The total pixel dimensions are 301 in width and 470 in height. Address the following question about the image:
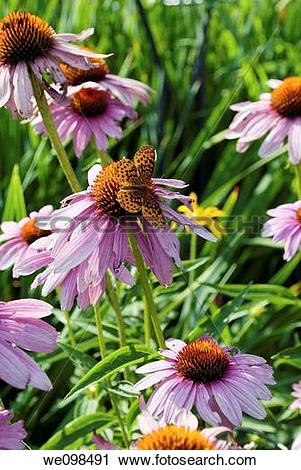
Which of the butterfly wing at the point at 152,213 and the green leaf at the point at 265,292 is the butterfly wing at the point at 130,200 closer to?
the butterfly wing at the point at 152,213

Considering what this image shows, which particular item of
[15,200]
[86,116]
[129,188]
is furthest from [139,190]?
[15,200]

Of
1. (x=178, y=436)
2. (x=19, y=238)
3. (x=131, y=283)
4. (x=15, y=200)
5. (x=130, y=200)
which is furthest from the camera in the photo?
(x=15, y=200)

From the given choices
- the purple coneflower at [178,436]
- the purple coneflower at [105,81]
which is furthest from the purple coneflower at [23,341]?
the purple coneflower at [105,81]

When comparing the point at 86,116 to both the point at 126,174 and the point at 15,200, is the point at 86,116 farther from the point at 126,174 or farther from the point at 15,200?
the point at 126,174

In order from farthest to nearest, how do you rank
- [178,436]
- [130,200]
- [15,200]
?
1. [15,200]
2. [130,200]
3. [178,436]

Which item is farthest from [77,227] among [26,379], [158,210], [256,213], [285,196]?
[285,196]

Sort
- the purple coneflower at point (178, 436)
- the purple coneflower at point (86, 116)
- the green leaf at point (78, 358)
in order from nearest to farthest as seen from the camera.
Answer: the purple coneflower at point (178, 436), the green leaf at point (78, 358), the purple coneflower at point (86, 116)

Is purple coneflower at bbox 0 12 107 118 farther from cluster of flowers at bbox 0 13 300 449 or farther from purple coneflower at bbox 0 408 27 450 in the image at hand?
purple coneflower at bbox 0 408 27 450
